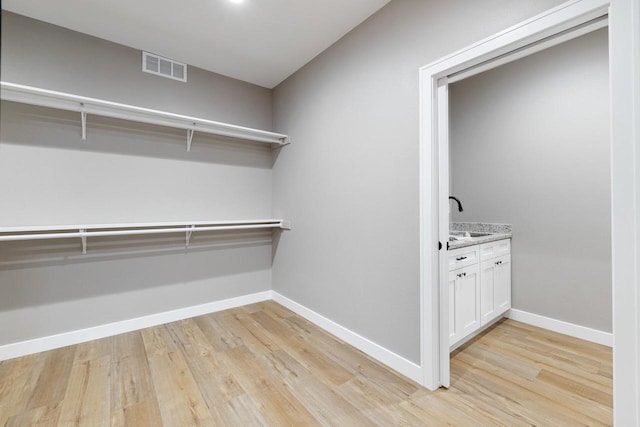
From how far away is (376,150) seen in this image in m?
2.27

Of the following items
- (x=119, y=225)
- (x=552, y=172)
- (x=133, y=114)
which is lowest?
(x=119, y=225)

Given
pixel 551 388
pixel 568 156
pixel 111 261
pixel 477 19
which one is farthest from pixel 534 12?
pixel 111 261

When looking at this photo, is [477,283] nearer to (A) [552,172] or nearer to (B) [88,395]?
(A) [552,172]

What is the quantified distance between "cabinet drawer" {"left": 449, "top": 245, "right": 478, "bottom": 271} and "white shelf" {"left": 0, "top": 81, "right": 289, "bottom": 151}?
2016 mm

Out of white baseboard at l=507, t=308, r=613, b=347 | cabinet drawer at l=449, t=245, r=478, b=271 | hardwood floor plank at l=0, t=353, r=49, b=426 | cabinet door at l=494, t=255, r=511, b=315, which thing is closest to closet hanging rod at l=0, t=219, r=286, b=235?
hardwood floor plank at l=0, t=353, r=49, b=426

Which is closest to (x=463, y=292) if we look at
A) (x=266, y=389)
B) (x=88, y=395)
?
(x=266, y=389)

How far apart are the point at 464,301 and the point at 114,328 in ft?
9.68

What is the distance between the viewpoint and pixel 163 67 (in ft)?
9.41

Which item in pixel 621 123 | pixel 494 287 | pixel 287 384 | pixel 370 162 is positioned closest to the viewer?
pixel 621 123

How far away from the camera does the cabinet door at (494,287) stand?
260cm

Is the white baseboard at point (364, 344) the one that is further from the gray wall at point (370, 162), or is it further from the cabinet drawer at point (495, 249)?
the cabinet drawer at point (495, 249)

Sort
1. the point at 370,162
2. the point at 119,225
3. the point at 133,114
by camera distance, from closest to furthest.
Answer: the point at 370,162, the point at 119,225, the point at 133,114

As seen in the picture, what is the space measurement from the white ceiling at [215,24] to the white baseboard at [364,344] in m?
2.45

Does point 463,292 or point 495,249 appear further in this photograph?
point 495,249
